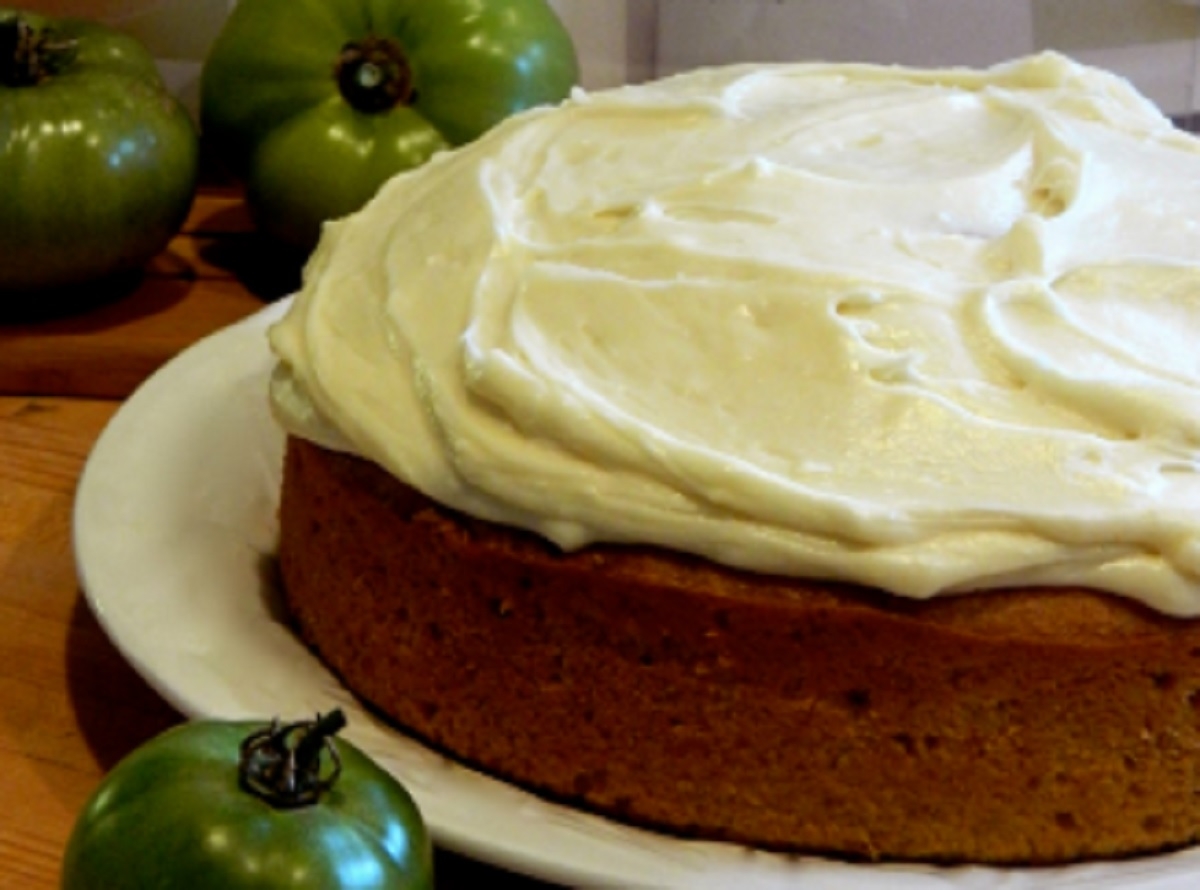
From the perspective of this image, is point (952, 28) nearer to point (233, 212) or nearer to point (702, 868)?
point (233, 212)

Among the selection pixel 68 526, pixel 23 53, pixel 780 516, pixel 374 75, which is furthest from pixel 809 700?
pixel 23 53

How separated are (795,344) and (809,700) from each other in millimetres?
294

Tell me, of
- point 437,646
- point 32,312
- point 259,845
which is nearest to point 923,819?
point 437,646

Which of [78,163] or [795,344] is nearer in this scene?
[795,344]

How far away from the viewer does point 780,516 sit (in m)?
1.23

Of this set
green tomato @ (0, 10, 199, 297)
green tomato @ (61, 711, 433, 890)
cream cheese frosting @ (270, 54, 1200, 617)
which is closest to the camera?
green tomato @ (61, 711, 433, 890)

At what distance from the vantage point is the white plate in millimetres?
1264

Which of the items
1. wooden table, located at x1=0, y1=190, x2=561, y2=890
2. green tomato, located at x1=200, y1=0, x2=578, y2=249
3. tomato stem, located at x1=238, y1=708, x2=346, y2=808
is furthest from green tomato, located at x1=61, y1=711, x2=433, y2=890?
green tomato, located at x1=200, y1=0, x2=578, y2=249

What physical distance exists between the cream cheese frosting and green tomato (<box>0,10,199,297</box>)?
0.74 metres

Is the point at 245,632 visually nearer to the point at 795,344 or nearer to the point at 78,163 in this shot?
the point at 795,344

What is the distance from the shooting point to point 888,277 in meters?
1.45

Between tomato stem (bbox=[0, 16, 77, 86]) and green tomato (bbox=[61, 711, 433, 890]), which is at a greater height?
green tomato (bbox=[61, 711, 433, 890])

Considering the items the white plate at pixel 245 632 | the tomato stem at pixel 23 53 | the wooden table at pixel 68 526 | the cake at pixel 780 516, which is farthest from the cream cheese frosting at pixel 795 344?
the tomato stem at pixel 23 53

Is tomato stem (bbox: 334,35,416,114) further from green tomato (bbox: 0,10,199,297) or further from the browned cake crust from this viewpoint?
the browned cake crust
